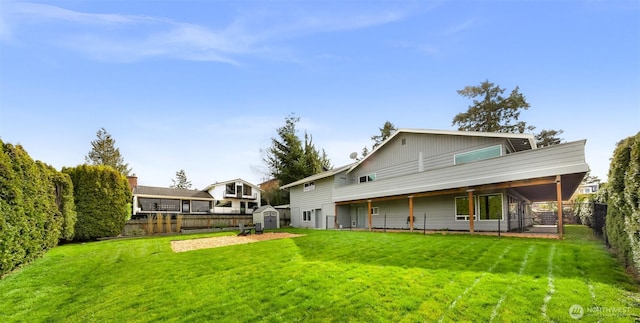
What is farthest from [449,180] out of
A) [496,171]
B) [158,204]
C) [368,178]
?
[158,204]

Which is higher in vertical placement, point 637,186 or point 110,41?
point 110,41

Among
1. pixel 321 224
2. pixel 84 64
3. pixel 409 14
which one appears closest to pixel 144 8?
pixel 84 64

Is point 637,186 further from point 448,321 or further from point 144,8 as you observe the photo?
point 144,8

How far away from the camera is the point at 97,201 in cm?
1786

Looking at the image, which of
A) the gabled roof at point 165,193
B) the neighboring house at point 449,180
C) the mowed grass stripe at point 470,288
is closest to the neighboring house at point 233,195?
the gabled roof at point 165,193

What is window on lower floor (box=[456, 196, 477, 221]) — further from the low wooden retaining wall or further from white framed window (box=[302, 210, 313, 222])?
the low wooden retaining wall

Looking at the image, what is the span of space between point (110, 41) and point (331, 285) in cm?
1321

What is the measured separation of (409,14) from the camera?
1241 centimetres

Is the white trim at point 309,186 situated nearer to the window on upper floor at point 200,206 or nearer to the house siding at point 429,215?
the house siding at point 429,215

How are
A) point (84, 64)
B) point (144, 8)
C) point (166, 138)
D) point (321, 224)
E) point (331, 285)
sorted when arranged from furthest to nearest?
point (321, 224)
point (166, 138)
point (84, 64)
point (144, 8)
point (331, 285)

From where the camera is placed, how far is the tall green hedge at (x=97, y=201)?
17250 mm

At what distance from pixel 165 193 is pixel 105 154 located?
18.2 m

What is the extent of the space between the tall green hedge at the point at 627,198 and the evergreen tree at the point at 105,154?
53.5 m

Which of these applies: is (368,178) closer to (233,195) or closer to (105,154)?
(233,195)
